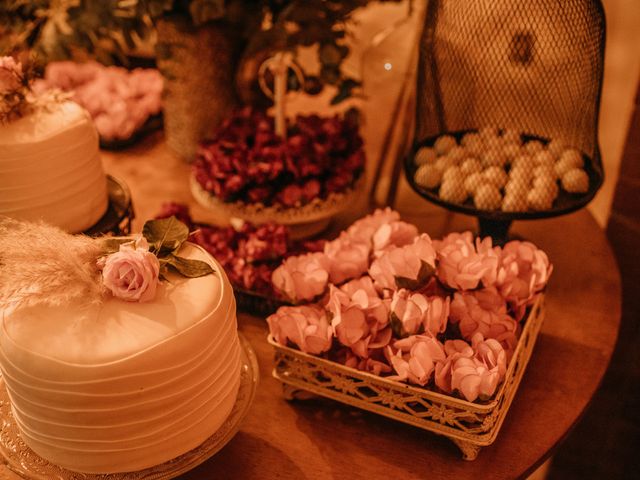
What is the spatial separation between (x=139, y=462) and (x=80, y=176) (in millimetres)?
458

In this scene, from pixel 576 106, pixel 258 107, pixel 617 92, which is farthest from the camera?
pixel 617 92

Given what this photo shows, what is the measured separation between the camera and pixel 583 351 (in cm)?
101

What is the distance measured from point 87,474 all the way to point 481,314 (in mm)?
482

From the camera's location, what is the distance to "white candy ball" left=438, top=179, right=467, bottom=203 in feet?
3.61

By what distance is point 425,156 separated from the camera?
118cm

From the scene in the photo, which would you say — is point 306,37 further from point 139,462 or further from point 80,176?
point 139,462

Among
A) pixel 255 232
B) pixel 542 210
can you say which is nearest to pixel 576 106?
pixel 542 210

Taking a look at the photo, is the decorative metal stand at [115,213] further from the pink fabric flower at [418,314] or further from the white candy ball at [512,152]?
the white candy ball at [512,152]

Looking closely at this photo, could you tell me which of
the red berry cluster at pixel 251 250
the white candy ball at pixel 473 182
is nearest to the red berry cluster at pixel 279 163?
the red berry cluster at pixel 251 250

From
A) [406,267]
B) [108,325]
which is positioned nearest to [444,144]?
[406,267]

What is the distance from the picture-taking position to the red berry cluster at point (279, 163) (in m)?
1.14

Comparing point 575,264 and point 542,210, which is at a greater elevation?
point 542,210

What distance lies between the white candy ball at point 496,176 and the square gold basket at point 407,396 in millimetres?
289

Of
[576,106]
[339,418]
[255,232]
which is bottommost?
[339,418]
